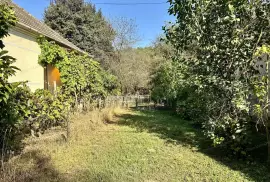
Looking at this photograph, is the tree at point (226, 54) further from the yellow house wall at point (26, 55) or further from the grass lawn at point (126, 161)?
the yellow house wall at point (26, 55)

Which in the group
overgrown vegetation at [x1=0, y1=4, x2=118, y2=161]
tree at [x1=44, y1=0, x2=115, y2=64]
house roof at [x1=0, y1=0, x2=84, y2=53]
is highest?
tree at [x1=44, y1=0, x2=115, y2=64]

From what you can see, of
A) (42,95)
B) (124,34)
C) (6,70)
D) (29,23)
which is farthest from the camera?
(124,34)

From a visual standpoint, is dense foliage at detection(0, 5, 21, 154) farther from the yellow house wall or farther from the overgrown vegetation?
the yellow house wall

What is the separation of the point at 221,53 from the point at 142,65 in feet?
77.0

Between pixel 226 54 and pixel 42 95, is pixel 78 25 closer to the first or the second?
pixel 42 95

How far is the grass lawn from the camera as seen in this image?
4516mm

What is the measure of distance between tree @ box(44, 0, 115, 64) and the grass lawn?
1867cm

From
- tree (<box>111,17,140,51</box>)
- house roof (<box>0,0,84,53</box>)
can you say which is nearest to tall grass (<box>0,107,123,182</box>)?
house roof (<box>0,0,84,53</box>)

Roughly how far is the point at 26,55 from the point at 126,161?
757 cm

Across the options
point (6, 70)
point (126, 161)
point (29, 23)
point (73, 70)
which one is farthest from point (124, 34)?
point (6, 70)

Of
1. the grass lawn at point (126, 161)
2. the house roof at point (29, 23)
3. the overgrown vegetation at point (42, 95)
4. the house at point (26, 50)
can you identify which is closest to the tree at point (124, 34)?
the overgrown vegetation at point (42, 95)

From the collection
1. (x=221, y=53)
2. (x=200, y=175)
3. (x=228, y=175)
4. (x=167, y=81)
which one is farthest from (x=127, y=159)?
(x=167, y=81)

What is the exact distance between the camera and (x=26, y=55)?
10.2 meters

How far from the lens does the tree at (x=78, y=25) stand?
2385cm
